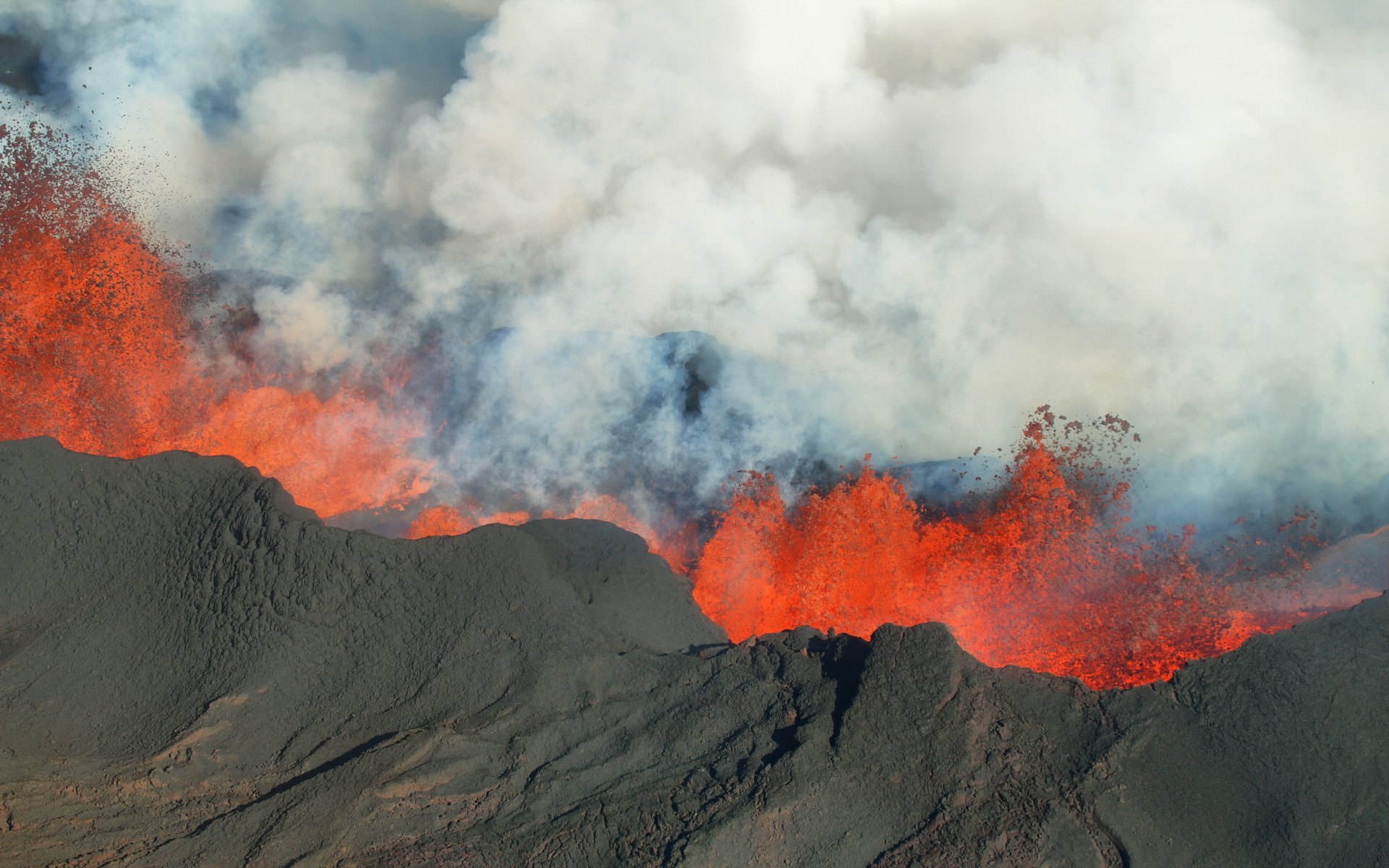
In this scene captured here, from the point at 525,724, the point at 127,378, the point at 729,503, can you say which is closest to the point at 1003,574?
the point at 729,503

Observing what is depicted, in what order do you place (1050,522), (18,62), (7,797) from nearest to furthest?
(7,797), (1050,522), (18,62)

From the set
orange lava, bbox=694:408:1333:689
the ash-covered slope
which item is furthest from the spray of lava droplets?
the ash-covered slope

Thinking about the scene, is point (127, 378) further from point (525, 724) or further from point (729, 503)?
point (525, 724)

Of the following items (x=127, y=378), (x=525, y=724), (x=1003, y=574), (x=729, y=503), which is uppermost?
(x=127, y=378)

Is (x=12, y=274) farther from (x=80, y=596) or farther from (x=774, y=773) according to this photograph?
(x=774, y=773)

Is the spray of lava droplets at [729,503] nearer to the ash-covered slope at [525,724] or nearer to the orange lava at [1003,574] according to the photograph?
the orange lava at [1003,574]

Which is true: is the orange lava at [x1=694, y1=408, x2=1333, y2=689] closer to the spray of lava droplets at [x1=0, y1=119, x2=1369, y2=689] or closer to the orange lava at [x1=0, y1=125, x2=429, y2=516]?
the spray of lava droplets at [x1=0, y1=119, x2=1369, y2=689]

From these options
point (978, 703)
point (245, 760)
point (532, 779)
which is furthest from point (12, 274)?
point (978, 703)

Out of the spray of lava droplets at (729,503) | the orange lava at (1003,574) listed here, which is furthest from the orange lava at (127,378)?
the orange lava at (1003,574)
